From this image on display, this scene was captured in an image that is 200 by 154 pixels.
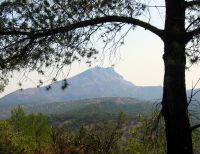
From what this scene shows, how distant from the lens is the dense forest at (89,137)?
882cm

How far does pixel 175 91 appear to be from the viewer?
6.47 m

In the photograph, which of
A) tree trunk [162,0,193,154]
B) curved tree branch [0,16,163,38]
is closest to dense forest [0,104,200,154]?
tree trunk [162,0,193,154]

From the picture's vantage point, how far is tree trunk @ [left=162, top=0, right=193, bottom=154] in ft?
20.9

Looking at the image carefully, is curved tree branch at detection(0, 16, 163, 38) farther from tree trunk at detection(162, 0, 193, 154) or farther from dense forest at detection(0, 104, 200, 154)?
dense forest at detection(0, 104, 200, 154)

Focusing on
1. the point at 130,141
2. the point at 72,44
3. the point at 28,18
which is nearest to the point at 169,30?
the point at 72,44

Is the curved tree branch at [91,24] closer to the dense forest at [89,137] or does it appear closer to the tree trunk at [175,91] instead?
the tree trunk at [175,91]

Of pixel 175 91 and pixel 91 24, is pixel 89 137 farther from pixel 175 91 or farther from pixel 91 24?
pixel 175 91

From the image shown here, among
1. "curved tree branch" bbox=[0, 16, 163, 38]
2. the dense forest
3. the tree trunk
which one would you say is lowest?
the dense forest

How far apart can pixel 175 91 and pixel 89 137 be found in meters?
11.4

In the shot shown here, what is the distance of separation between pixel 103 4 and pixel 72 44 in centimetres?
94

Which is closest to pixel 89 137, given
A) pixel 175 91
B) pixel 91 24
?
pixel 91 24

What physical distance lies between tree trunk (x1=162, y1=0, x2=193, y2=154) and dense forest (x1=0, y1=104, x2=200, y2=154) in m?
0.60

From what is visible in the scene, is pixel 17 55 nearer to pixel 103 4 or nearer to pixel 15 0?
pixel 15 0

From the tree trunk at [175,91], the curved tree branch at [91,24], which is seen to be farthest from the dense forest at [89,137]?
the curved tree branch at [91,24]
